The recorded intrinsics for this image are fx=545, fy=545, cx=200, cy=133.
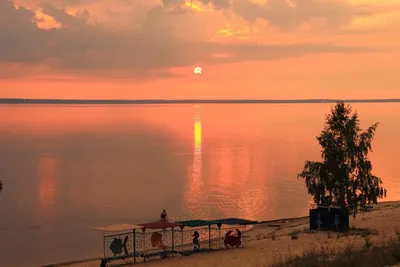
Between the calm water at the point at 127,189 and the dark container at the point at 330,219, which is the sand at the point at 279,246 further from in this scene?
the calm water at the point at 127,189

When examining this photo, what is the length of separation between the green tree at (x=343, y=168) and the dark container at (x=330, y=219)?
1103 mm

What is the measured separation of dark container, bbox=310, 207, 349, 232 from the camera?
3259 centimetres

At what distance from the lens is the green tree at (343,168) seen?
34156 mm

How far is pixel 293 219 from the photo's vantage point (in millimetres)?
46625

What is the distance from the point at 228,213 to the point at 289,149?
67963 millimetres

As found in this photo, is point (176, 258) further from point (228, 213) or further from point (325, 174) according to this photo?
point (228, 213)

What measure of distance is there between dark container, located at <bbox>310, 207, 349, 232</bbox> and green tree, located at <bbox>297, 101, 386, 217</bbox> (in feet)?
3.62

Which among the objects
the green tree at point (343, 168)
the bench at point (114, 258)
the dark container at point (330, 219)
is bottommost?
the bench at point (114, 258)

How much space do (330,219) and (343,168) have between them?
10.9 ft

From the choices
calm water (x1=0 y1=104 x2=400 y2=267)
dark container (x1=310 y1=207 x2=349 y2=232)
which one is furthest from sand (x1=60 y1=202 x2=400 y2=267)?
calm water (x1=0 y1=104 x2=400 y2=267)

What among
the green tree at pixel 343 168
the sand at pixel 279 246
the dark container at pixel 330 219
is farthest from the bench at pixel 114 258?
the green tree at pixel 343 168

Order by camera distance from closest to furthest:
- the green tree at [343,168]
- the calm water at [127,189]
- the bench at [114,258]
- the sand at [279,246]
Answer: the sand at [279,246] → the bench at [114,258] → the green tree at [343,168] → the calm water at [127,189]

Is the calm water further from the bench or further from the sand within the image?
the sand

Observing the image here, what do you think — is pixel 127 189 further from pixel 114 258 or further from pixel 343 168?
pixel 114 258
